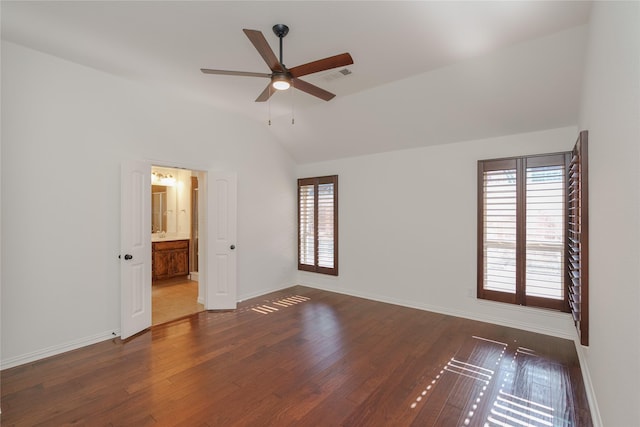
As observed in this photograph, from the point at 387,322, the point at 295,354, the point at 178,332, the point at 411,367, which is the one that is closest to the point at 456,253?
the point at 387,322

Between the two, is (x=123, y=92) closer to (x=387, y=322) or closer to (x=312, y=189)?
(x=312, y=189)

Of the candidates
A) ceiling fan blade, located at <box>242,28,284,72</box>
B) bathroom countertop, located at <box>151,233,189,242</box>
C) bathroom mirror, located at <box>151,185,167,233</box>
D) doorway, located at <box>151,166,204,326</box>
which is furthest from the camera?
bathroom mirror, located at <box>151,185,167,233</box>

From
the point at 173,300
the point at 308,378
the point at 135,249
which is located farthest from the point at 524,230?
the point at 173,300

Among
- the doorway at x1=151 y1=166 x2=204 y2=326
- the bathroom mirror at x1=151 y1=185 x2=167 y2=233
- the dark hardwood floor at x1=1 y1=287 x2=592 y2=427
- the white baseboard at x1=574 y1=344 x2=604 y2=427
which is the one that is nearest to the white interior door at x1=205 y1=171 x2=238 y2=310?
the dark hardwood floor at x1=1 y1=287 x2=592 y2=427

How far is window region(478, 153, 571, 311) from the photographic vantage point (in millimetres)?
3561

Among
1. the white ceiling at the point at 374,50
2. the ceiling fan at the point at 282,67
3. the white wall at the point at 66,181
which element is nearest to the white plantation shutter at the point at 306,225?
the white ceiling at the point at 374,50

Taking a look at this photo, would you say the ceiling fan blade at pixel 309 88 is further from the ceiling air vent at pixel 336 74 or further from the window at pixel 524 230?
the window at pixel 524 230

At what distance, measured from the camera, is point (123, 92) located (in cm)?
366

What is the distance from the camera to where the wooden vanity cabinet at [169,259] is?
623 centimetres

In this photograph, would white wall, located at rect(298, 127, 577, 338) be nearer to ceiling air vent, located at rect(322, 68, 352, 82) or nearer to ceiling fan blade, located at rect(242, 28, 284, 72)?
ceiling air vent, located at rect(322, 68, 352, 82)

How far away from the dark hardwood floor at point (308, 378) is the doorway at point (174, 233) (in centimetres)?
241

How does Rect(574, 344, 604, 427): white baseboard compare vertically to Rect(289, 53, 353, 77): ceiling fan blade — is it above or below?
below

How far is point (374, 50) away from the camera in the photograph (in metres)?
2.96

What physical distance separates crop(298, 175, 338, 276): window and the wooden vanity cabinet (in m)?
2.73
